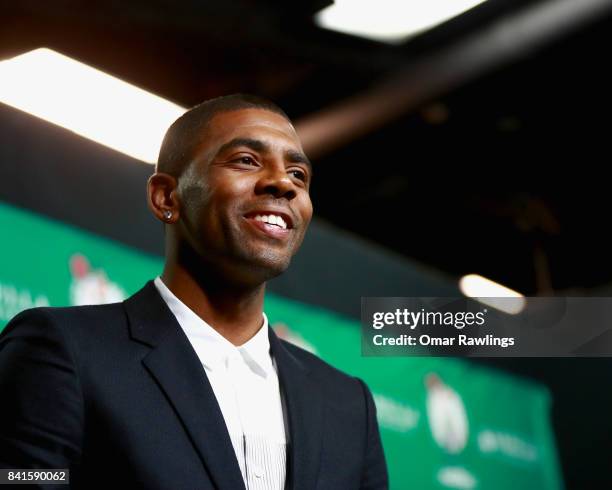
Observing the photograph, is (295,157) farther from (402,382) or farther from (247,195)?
(402,382)

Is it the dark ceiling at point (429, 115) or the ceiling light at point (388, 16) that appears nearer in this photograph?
the ceiling light at point (388, 16)

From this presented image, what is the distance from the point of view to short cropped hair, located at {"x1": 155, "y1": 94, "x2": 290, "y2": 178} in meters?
1.50

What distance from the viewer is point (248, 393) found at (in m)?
1.32

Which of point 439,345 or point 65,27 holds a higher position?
point 65,27

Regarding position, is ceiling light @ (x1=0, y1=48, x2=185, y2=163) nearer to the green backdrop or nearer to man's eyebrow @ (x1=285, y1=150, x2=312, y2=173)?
the green backdrop

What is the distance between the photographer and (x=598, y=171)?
4102 millimetres

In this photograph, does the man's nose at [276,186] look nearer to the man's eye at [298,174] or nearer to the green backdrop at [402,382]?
the man's eye at [298,174]

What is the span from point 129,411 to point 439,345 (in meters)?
0.97

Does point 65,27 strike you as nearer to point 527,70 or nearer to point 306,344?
point 306,344

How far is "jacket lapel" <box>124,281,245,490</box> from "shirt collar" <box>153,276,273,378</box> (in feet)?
0.10

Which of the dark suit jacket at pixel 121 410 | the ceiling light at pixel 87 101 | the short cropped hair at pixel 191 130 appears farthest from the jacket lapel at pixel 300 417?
the ceiling light at pixel 87 101

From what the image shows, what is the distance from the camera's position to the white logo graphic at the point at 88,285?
Result: 2115 mm

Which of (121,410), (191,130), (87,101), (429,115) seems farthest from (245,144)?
(429,115)

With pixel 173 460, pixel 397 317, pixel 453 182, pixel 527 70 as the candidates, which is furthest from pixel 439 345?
pixel 453 182
